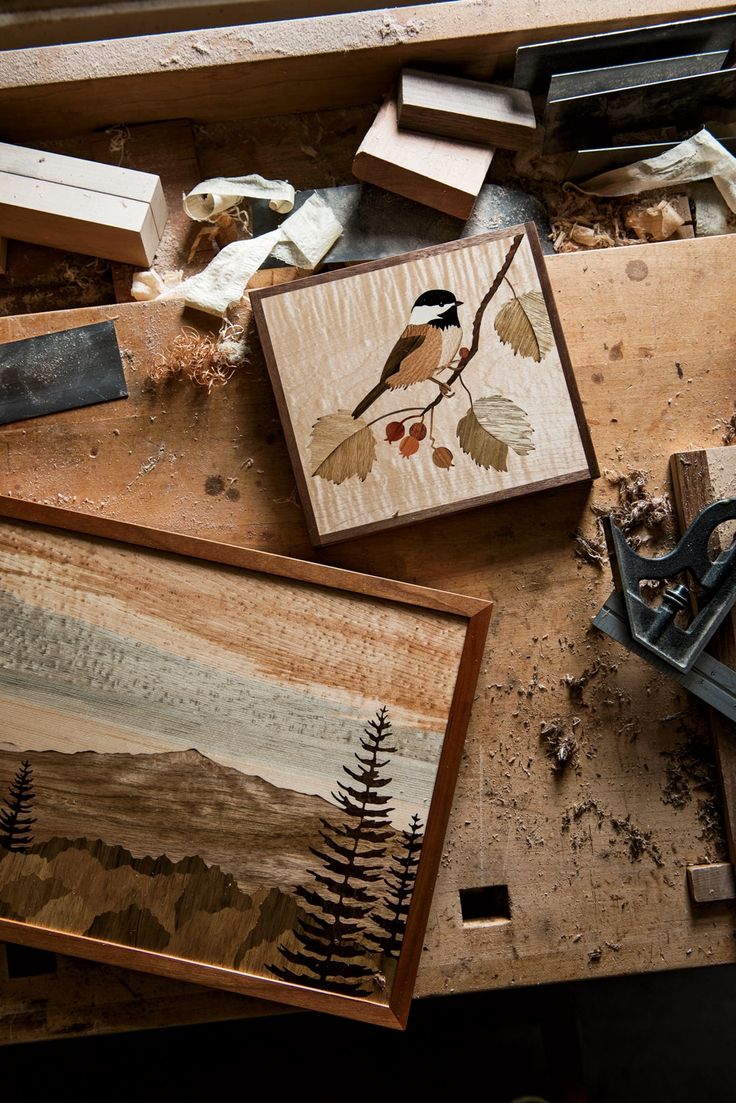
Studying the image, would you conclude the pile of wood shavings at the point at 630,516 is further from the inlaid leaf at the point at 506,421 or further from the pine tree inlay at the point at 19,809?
the pine tree inlay at the point at 19,809

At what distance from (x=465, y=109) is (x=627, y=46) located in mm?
271

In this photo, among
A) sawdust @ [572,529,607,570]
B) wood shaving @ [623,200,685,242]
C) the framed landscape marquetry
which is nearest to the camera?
the framed landscape marquetry

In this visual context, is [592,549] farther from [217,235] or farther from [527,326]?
[217,235]

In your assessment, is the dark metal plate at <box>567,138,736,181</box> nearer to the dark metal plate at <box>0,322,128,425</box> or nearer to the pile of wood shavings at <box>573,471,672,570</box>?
the pile of wood shavings at <box>573,471,672,570</box>

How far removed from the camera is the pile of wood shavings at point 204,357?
1.15m

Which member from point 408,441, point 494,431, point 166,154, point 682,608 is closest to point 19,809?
point 408,441

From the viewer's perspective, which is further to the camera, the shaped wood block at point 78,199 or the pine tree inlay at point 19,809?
the shaped wood block at point 78,199

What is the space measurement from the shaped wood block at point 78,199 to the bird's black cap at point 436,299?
46 centimetres

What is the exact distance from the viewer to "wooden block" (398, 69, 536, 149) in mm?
1195

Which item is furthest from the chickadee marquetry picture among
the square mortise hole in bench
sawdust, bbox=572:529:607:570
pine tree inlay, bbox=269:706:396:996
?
the square mortise hole in bench

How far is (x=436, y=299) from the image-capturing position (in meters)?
1.12

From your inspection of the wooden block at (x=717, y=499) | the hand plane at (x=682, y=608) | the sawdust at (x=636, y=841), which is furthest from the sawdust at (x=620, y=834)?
the hand plane at (x=682, y=608)

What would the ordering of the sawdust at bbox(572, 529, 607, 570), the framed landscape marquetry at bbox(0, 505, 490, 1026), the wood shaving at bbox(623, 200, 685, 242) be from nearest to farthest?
the framed landscape marquetry at bbox(0, 505, 490, 1026), the sawdust at bbox(572, 529, 607, 570), the wood shaving at bbox(623, 200, 685, 242)

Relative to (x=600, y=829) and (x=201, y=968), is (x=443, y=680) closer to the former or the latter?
(x=600, y=829)
